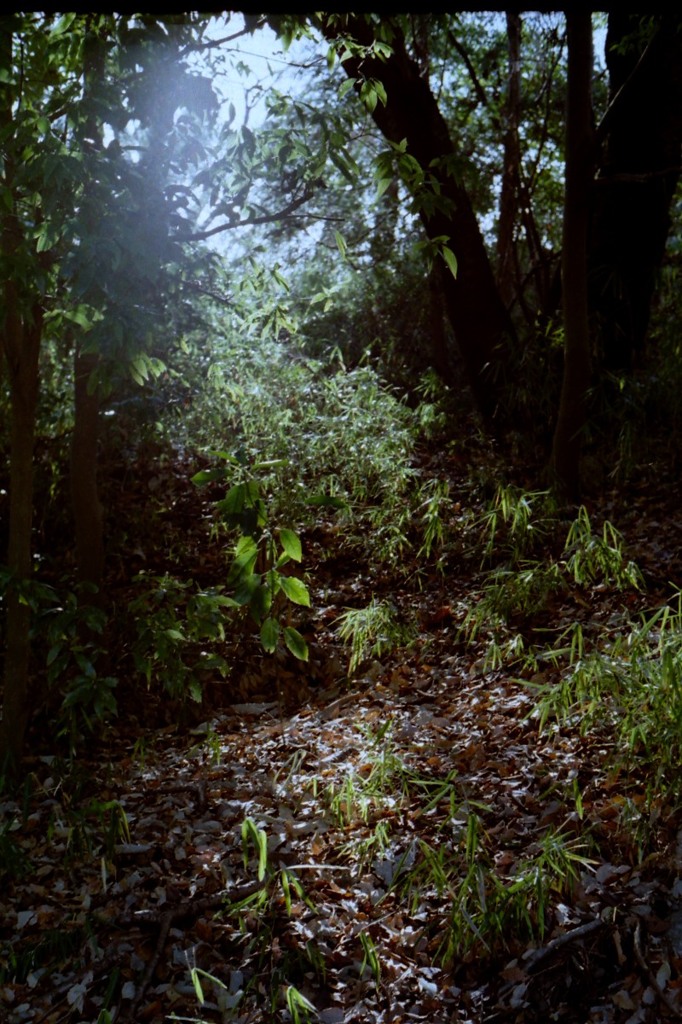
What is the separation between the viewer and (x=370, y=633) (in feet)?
13.9

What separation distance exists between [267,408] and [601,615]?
2.96 meters

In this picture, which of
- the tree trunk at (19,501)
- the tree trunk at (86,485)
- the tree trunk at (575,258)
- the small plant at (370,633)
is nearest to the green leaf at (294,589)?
the tree trunk at (19,501)

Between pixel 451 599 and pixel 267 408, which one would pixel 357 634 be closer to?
pixel 451 599

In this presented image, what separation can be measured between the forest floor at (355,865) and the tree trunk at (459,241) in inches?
89.6

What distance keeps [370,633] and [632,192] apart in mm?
3359

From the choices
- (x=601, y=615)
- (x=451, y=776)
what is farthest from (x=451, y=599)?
(x=451, y=776)

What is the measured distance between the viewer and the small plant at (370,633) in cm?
417

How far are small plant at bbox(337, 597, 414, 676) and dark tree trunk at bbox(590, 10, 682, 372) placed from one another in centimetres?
245

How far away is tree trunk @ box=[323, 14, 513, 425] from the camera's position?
5562 mm

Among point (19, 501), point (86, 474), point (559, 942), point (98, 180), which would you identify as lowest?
point (559, 942)

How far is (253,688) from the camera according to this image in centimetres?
423

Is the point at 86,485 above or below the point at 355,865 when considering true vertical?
above

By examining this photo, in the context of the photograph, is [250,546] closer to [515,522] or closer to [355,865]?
[355,865]

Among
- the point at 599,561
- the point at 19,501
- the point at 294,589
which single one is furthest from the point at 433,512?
the point at 294,589
